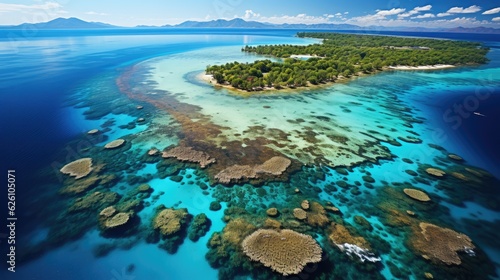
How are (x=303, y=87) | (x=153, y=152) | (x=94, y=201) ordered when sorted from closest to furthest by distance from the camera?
1. (x=94, y=201)
2. (x=153, y=152)
3. (x=303, y=87)

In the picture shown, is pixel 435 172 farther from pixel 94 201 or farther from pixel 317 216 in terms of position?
pixel 94 201

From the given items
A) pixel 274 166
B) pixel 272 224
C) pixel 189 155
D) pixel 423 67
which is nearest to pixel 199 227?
pixel 272 224

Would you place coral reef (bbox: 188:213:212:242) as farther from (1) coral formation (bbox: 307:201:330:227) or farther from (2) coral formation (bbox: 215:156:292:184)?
(1) coral formation (bbox: 307:201:330:227)

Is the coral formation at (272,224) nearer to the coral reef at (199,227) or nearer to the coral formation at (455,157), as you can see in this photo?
the coral reef at (199,227)

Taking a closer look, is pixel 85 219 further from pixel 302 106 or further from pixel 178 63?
pixel 178 63

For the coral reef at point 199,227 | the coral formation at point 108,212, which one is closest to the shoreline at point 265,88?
the coral reef at point 199,227

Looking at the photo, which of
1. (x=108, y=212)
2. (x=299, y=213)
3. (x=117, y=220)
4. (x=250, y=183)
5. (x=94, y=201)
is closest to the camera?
(x=117, y=220)
